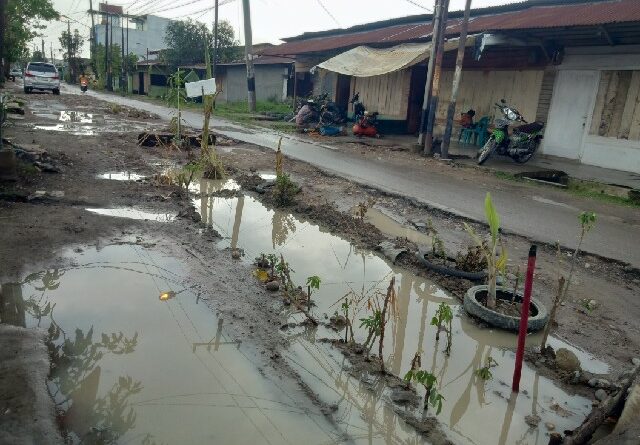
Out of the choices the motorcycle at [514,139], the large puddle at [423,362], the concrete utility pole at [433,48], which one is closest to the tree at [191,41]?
the concrete utility pole at [433,48]

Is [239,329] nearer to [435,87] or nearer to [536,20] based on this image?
[435,87]

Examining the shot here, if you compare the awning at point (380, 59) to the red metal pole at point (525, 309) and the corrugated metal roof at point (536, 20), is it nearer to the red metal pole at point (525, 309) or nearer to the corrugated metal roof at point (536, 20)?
the corrugated metal roof at point (536, 20)

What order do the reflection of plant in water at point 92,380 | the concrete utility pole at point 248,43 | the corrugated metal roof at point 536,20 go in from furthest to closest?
the concrete utility pole at point 248,43, the corrugated metal roof at point 536,20, the reflection of plant in water at point 92,380

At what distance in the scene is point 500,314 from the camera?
3775 millimetres

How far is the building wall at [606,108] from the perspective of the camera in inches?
410

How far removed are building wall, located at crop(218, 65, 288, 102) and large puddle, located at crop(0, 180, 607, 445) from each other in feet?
82.2

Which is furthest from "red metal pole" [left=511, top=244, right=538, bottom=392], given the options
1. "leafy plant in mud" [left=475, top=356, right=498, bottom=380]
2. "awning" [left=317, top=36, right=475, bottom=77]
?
"awning" [left=317, top=36, right=475, bottom=77]

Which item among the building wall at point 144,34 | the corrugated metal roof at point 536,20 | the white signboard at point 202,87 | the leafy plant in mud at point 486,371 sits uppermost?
the building wall at point 144,34

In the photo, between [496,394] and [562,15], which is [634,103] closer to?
[562,15]

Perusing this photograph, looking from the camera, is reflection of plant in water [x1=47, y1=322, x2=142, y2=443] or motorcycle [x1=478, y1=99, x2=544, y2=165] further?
motorcycle [x1=478, y1=99, x2=544, y2=165]

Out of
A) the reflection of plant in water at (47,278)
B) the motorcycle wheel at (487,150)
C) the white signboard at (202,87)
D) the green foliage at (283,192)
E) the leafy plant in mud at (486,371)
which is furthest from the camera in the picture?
the motorcycle wheel at (487,150)

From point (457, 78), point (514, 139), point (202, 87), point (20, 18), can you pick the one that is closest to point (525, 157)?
point (514, 139)

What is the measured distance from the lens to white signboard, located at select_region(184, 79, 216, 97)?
27.7 ft

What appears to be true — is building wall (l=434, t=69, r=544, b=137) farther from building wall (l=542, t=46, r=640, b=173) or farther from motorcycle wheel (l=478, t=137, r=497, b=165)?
motorcycle wheel (l=478, t=137, r=497, b=165)
